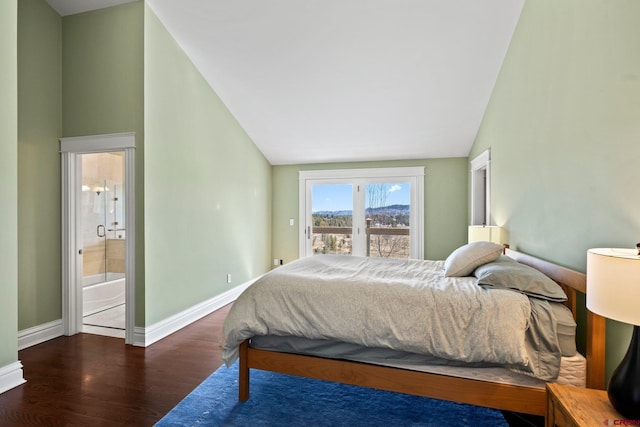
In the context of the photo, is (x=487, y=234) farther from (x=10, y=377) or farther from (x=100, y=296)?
(x=100, y=296)

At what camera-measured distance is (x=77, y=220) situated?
126 inches

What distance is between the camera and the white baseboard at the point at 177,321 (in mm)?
2885

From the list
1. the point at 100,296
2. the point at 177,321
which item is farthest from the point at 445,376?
the point at 100,296

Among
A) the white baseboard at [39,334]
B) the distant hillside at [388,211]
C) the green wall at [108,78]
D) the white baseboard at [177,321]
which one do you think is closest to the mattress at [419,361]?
the white baseboard at [177,321]

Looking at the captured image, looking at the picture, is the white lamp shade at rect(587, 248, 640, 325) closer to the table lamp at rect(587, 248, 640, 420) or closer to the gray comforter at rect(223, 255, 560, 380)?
the table lamp at rect(587, 248, 640, 420)

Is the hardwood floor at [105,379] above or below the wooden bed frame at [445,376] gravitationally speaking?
below

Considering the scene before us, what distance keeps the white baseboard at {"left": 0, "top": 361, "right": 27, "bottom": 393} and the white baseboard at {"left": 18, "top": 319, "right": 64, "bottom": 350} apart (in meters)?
0.74

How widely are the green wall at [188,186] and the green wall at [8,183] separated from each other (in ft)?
2.91

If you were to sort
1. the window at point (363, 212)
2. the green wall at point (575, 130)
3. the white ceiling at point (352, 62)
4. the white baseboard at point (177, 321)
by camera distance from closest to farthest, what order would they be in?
the green wall at point (575, 130)
the white ceiling at point (352, 62)
the white baseboard at point (177, 321)
the window at point (363, 212)

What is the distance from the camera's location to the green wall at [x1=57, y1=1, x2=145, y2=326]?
9.41ft

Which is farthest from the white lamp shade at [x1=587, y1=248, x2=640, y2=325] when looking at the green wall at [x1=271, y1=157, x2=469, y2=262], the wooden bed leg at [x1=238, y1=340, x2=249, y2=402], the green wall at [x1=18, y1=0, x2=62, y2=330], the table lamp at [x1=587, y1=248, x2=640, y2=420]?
the green wall at [x1=18, y1=0, x2=62, y2=330]

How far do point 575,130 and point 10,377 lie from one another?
411 centimetres

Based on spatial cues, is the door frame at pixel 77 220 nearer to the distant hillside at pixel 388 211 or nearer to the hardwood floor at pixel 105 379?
the hardwood floor at pixel 105 379

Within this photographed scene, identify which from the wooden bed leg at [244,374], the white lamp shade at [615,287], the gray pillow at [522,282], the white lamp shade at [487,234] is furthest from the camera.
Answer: the white lamp shade at [487,234]
